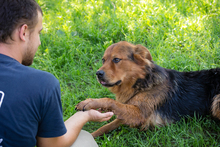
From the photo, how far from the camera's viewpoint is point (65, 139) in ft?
6.22

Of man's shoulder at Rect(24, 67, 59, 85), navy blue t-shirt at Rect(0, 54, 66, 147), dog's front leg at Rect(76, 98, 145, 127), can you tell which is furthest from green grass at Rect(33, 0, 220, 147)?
man's shoulder at Rect(24, 67, 59, 85)

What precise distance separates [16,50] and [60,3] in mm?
5730

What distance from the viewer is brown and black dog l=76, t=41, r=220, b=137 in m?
3.11

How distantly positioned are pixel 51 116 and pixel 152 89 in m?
1.89

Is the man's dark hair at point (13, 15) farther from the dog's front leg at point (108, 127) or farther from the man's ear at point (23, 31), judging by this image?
the dog's front leg at point (108, 127)

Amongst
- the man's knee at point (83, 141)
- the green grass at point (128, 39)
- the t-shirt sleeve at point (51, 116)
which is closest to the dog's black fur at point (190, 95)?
the green grass at point (128, 39)

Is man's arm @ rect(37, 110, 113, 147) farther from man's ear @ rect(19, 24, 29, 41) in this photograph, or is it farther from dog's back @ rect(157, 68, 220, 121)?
dog's back @ rect(157, 68, 220, 121)

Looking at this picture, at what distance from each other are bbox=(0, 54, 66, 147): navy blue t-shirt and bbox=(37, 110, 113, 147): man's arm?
0.17m

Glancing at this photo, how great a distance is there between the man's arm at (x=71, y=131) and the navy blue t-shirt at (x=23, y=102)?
166 mm

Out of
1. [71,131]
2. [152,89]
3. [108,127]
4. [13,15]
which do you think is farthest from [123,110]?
[13,15]

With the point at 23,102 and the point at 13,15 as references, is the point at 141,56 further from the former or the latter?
the point at 23,102

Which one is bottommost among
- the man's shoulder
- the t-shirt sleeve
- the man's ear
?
the t-shirt sleeve

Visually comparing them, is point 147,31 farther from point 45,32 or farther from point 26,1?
point 26,1

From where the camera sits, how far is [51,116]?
67.4 inches
